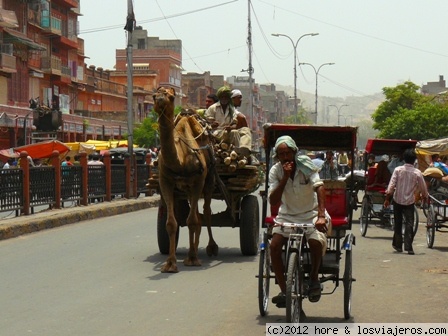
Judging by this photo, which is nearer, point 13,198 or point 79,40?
point 13,198

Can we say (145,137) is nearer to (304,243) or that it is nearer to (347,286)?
(347,286)

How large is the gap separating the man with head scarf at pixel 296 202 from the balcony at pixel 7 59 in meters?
50.9

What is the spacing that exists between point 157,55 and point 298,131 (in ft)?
319

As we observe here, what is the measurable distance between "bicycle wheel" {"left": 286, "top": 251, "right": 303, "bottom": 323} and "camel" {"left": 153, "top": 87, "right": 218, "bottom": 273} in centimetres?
463

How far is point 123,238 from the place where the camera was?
18.0 metres

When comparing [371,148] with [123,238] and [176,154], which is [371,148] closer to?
[123,238]

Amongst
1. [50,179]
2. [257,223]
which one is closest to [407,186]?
[257,223]

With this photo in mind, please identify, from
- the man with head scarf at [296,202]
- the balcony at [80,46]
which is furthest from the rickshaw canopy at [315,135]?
the balcony at [80,46]

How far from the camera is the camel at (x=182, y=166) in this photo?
41.8 ft

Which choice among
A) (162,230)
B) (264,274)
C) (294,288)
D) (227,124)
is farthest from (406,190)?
(294,288)

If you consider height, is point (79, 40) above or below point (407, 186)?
above

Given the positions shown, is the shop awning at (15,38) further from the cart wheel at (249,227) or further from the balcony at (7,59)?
the cart wheel at (249,227)

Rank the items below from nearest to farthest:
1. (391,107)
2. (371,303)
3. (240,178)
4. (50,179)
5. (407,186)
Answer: (371,303) → (240,178) → (407,186) → (50,179) → (391,107)

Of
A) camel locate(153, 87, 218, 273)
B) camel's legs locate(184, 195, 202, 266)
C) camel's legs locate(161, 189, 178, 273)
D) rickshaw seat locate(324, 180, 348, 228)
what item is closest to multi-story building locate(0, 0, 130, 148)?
camel locate(153, 87, 218, 273)
